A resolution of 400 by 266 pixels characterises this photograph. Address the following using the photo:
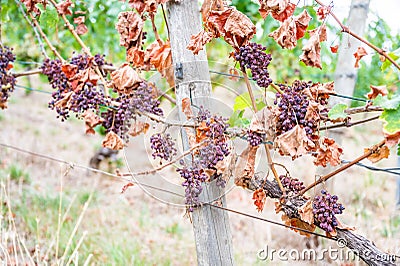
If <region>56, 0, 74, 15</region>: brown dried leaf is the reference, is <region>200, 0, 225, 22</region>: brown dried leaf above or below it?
below

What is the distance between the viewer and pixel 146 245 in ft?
9.00

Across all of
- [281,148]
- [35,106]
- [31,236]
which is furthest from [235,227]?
[35,106]

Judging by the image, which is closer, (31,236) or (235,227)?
(31,236)

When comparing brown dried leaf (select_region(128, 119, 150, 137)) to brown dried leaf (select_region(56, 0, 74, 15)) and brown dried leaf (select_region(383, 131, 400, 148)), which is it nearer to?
brown dried leaf (select_region(56, 0, 74, 15))

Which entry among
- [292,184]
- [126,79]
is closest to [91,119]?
[126,79]

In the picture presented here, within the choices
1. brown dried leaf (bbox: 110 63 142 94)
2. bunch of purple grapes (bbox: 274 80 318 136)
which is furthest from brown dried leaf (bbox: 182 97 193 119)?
bunch of purple grapes (bbox: 274 80 318 136)

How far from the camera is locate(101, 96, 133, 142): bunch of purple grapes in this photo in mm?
1271

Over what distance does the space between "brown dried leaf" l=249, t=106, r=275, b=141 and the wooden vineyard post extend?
20 cm

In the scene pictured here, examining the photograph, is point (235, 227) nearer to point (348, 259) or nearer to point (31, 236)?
point (348, 259)

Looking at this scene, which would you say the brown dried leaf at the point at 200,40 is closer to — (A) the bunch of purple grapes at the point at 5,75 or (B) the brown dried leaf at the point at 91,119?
(B) the brown dried leaf at the point at 91,119

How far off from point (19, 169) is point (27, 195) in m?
0.53

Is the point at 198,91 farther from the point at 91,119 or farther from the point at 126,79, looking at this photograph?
the point at 91,119

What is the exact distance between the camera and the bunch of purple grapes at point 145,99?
1245 millimetres

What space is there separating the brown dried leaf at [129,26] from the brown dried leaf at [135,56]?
26mm
